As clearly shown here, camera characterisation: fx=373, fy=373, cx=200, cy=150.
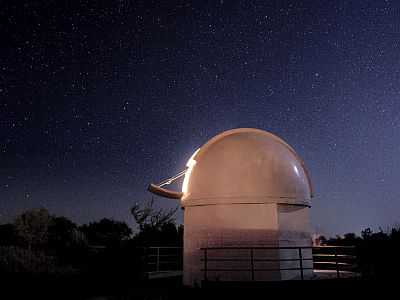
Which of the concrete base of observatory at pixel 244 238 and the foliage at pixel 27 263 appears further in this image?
the foliage at pixel 27 263

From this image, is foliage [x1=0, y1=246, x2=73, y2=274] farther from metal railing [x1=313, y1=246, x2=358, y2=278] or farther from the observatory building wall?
metal railing [x1=313, y1=246, x2=358, y2=278]

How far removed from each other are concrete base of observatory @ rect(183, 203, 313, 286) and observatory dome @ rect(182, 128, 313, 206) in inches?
11.7

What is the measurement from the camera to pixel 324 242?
2830cm

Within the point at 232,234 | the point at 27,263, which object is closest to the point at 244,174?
the point at 232,234

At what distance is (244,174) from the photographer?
11.3m

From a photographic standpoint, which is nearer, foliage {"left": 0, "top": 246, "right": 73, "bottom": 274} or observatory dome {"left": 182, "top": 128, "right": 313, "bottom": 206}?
observatory dome {"left": 182, "top": 128, "right": 313, "bottom": 206}

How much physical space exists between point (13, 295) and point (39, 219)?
16016 millimetres

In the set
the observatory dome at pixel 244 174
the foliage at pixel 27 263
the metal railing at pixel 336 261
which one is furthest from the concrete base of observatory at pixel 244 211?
the foliage at pixel 27 263

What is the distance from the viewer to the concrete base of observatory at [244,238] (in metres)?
10.7

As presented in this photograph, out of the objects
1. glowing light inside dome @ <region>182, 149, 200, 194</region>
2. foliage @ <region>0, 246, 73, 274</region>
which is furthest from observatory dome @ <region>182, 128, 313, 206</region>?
foliage @ <region>0, 246, 73, 274</region>

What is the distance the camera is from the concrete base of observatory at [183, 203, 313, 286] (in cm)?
1071

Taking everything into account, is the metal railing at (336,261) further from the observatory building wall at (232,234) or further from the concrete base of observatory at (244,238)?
the observatory building wall at (232,234)

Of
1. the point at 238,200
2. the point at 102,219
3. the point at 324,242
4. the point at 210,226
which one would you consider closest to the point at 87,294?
the point at 210,226

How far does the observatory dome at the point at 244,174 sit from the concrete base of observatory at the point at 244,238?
0.97 feet
